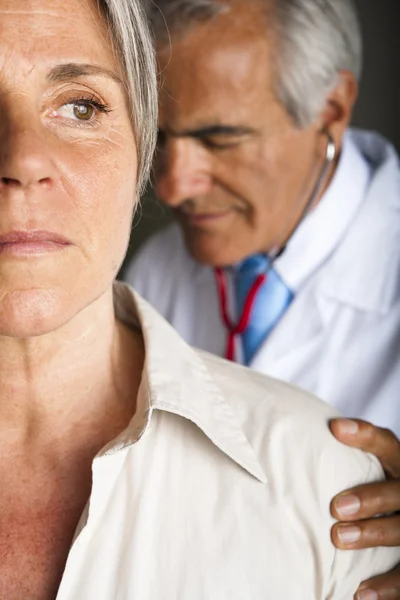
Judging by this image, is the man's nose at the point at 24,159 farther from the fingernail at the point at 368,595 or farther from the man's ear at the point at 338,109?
the man's ear at the point at 338,109

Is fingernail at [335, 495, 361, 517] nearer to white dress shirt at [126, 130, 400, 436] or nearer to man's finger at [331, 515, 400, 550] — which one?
man's finger at [331, 515, 400, 550]

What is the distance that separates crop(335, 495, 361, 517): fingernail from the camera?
1056 mm

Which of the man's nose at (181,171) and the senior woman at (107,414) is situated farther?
the man's nose at (181,171)

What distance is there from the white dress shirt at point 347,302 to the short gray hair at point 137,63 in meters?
0.77

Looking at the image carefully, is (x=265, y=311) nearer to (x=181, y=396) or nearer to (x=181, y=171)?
(x=181, y=171)

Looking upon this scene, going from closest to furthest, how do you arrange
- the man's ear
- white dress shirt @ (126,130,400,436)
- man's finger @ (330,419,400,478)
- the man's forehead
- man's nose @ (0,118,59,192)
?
1. man's nose @ (0,118,59,192)
2. man's finger @ (330,419,400,478)
3. the man's forehead
4. white dress shirt @ (126,130,400,436)
5. the man's ear

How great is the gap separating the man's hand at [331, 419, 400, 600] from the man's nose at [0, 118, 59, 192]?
19.7 inches

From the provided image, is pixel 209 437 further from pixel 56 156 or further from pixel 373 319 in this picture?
pixel 373 319

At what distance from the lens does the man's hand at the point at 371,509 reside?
3.48 feet

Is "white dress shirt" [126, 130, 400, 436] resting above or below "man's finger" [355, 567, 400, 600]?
below

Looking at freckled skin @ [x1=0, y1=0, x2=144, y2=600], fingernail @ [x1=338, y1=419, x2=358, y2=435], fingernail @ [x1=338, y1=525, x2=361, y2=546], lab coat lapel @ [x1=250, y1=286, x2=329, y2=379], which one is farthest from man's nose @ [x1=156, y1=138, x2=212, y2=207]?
fingernail @ [x1=338, y1=525, x2=361, y2=546]

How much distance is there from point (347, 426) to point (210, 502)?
0.72 ft

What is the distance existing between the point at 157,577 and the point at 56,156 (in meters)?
0.49

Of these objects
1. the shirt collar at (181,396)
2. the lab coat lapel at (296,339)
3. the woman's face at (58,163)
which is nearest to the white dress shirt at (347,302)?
the lab coat lapel at (296,339)
